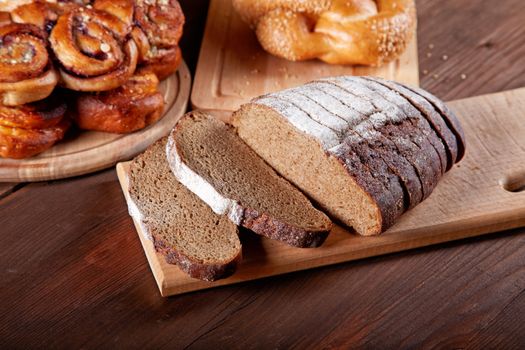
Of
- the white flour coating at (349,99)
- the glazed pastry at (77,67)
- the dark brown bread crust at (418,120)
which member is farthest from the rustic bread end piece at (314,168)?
the glazed pastry at (77,67)

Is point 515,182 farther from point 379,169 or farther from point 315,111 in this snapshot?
point 315,111

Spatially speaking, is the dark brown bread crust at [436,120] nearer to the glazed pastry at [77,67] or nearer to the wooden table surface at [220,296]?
the wooden table surface at [220,296]

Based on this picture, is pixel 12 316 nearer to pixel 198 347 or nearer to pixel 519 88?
pixel 198 347

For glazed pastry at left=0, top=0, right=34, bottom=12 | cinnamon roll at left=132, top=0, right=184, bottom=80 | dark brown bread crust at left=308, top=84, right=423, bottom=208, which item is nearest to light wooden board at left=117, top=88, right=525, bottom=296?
dark brown bread crust at left=308, top=84, right=423, bottom=208

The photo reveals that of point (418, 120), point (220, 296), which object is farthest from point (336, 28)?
point (220, 296)

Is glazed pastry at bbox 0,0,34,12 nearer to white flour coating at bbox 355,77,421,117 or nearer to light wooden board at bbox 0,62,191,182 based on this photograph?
light wooden board at bbox 0,62,191,182

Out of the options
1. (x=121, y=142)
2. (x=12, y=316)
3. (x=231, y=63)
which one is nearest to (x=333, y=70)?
(x=231, y=63)
